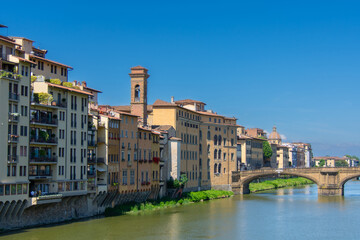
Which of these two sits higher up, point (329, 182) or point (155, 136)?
point (155, 136)

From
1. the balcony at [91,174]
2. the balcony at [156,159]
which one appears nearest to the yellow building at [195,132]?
the balcony at [156,159]

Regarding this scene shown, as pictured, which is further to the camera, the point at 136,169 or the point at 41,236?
the point at 136,169

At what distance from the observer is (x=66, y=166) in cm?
5697

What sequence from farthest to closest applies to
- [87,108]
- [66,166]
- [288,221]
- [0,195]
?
[288,221] < [87,108] < [66,166] < [0,195]

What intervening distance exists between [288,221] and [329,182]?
3795cm

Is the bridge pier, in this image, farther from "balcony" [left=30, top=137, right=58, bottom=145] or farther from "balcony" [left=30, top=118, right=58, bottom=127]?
"balcony" [left=30, top=118, right=58, bottom=127]

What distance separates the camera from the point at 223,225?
60.9 m

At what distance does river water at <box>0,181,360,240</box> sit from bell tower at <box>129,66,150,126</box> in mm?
14983

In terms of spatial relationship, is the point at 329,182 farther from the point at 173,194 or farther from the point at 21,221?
the point at 21,221

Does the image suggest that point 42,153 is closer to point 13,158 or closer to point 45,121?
point 45,121

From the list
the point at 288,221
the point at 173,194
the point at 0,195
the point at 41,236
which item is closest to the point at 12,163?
the point at 0,195

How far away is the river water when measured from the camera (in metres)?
52.7

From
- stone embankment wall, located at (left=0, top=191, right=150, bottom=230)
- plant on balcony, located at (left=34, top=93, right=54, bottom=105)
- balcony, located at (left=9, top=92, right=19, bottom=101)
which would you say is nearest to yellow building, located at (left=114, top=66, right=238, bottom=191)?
stone embankment wall, located at (left=0, top=191, right=150, bottom=230)

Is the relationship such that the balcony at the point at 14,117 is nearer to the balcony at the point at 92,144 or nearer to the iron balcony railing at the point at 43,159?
the iron balcony railing at the point at 43,159
